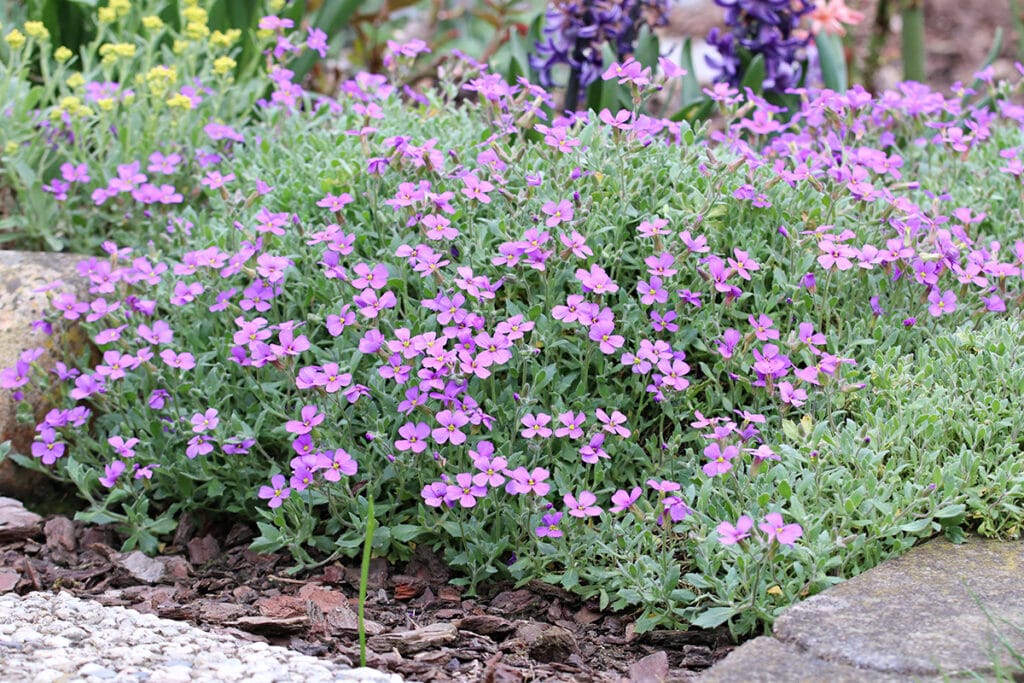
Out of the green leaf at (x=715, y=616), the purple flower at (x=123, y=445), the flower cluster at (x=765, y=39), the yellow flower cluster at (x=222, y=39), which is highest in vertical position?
the yellow flower cluster at (x=222, y=39)

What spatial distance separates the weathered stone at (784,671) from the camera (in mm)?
2025

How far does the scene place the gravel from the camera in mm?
2158

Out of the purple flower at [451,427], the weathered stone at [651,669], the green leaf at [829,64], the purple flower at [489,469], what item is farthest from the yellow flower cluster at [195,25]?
the weathered stone at [651,669]

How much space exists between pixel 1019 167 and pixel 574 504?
1.70 meters

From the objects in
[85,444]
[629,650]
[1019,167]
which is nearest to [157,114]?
[85,444]

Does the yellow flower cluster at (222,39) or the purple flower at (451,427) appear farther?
the yellow flower cluster at (222,39)

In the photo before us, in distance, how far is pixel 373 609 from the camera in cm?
272

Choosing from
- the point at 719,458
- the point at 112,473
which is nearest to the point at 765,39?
the point at 719,458

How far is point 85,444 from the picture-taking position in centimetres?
306

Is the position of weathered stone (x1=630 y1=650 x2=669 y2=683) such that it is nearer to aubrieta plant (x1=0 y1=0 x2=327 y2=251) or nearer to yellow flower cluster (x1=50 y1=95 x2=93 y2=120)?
aubrieta plant (x1=0 y1=0 x2=327 y2=251)

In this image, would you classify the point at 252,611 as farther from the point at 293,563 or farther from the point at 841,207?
the point at 841,207

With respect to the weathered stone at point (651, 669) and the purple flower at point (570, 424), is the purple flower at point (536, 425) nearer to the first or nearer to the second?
the purple flower at point (570, 424)

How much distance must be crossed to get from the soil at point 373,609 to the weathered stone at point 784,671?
192 millimetres

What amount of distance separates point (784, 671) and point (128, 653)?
1.22 metres
